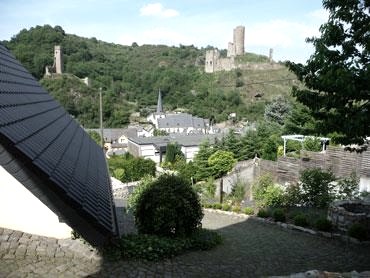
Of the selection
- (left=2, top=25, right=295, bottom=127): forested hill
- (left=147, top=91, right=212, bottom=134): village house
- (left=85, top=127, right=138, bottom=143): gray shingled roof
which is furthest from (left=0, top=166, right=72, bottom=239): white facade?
(left=2, top=25, right=295, bottom=127): forested hill

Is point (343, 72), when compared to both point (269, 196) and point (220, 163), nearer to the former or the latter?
point (269, 196)

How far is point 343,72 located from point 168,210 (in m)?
4.78

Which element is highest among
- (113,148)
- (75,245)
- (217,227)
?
(75,245)

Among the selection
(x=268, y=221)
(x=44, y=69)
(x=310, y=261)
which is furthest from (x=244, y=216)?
(x=44, y=69)

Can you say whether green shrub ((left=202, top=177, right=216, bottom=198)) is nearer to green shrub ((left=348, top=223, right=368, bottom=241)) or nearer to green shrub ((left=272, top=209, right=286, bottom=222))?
green shrub ((left=272, top=209, right=286, bottom=222))

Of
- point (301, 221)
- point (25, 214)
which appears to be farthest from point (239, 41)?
point (25, 214)

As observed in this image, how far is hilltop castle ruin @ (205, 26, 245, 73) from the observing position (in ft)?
380

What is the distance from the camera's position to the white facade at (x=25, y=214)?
6.25 meters

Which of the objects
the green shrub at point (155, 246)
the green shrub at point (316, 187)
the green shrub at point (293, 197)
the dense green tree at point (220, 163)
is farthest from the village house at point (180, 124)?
the green shrub at point (155, 246)

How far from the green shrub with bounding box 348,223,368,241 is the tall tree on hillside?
361cm

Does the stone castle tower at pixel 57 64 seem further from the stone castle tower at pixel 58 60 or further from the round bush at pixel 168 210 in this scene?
the round bush at pixel 168 210

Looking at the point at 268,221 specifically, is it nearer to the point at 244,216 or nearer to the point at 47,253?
the point at 244,216

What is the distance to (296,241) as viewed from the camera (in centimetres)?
960

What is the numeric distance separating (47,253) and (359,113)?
18.1 ft
